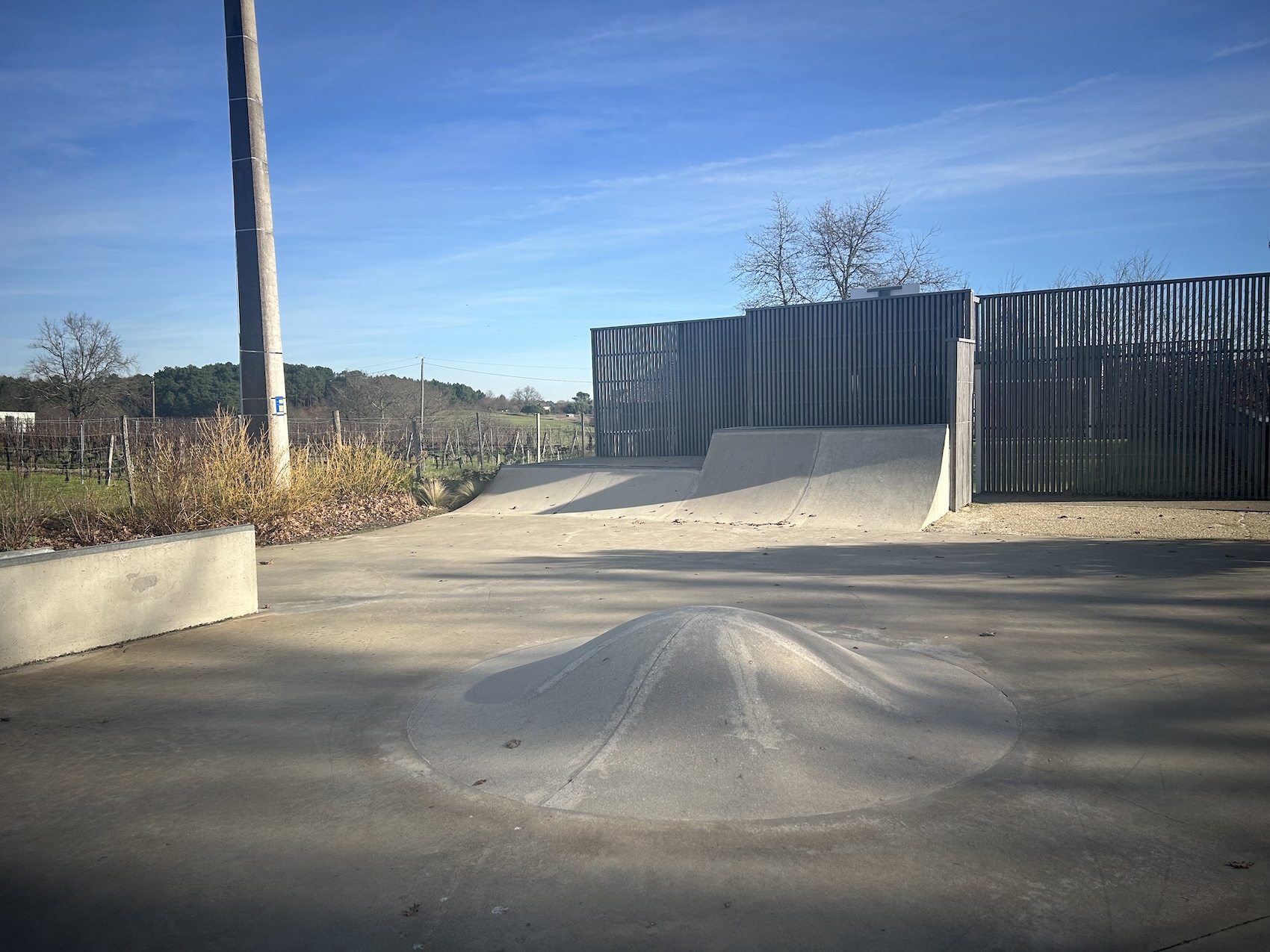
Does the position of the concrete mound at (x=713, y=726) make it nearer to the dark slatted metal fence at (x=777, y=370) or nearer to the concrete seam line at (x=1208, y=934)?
the concrete seam line at (x=1208, y=934)

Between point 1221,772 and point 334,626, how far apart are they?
20.2 ft

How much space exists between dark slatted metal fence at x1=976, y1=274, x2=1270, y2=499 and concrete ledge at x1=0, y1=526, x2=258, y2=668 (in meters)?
12.9

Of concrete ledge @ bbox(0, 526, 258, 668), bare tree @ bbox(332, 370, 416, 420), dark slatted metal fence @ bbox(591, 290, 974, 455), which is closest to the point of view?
concrete ledge @ bbox(0, 526, 258, 668)

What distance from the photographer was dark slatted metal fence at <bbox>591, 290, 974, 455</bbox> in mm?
15727

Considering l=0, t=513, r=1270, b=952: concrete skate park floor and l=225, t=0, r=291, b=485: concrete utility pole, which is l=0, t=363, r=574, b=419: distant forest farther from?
l=0, t=513, r=1270, b=952: concrete skate park floor

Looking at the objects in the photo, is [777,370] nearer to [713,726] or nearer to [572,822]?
[713,726]

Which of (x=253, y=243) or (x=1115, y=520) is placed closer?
(x=1115, y=520)

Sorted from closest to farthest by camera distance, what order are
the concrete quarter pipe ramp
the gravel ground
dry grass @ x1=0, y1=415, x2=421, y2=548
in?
dry grass @ x1=0, y1=415, x2=421, y2=548
the gravel ground
the concrete quarter pipe ramp

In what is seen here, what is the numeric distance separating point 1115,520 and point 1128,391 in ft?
11.9

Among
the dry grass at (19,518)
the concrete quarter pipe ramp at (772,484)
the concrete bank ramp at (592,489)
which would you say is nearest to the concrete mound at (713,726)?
the dry grass at (19,518)

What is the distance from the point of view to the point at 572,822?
346 cm

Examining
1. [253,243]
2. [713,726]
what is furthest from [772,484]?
[713,726]

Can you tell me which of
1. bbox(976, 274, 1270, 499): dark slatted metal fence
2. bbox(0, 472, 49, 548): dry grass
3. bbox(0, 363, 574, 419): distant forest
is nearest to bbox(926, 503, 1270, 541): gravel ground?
bbox(976, 274, 1270, 499): dark slatted metal fence

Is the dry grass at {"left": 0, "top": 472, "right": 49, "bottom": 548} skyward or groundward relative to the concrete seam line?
skyward
